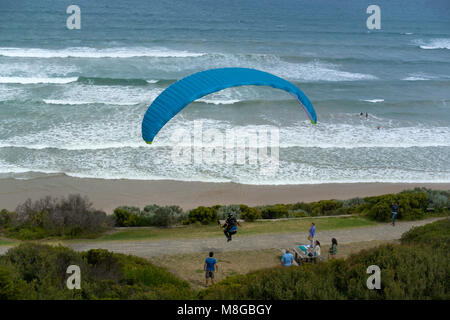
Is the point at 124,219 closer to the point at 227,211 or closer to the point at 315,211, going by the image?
the point at 227,211

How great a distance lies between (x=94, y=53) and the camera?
131ft

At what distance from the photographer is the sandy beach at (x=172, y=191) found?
57.6ft

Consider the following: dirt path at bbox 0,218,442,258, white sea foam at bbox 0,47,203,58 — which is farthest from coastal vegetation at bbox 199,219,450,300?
A: white sea foam at bbox 0,47,203,58

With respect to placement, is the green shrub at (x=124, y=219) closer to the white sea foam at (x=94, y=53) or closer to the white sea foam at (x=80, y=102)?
the white sea foam at (x=80, y=102)

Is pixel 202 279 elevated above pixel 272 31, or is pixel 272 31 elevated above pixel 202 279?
pixel 272 31

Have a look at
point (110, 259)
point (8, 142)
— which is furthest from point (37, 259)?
point (8, 142)

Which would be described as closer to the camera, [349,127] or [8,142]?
[8,142]

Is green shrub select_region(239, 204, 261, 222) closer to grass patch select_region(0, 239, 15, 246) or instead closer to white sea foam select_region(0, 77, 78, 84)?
grass patch select_region(0, 239, 15, 246)

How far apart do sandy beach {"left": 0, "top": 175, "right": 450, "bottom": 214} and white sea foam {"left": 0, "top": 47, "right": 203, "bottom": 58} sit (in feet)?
73.5

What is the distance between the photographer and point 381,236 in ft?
42.0

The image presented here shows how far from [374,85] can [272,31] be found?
72.0 feet

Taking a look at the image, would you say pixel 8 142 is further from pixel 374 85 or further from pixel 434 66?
pixel 434 66

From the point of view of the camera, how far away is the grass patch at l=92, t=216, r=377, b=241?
502 inches

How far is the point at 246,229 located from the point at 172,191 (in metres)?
5.86
